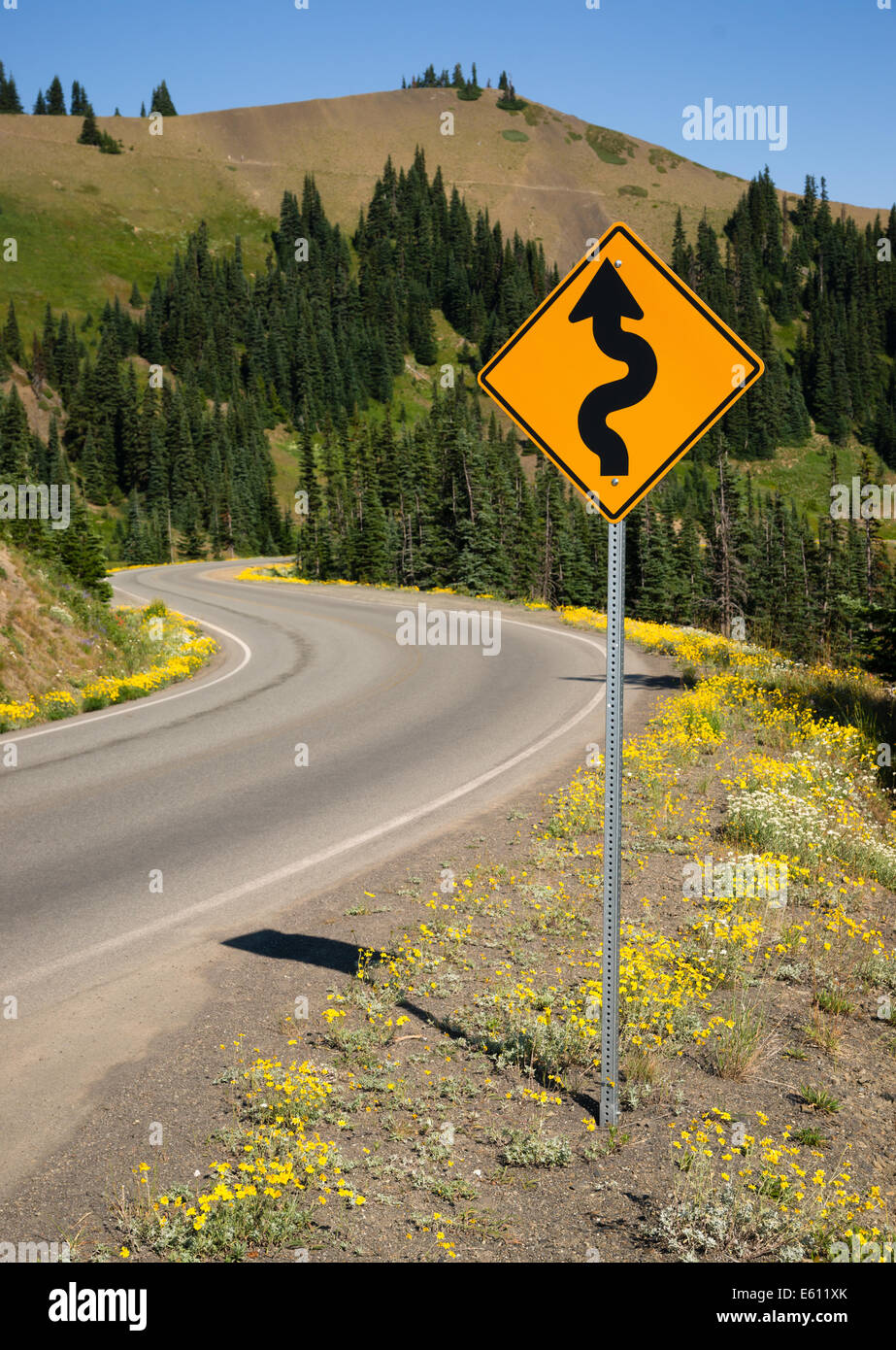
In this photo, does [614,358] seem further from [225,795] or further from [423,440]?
[423,440]

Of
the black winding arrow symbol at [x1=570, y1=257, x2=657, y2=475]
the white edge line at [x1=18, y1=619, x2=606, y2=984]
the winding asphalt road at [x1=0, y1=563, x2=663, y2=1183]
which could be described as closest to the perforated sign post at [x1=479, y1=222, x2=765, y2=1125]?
the black winding arrow symbol at [x1=570, y1=257, x2=657, y2=475]

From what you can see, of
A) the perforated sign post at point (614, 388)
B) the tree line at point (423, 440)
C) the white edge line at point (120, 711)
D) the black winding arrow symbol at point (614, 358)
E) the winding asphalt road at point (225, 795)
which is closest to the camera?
the perforated sign post at point (614, 388)

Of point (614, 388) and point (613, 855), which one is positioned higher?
point (614, 388)

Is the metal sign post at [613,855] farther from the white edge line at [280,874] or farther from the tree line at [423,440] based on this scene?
the tree line at [423,440]

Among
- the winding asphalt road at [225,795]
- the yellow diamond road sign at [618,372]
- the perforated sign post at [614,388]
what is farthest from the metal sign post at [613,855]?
the winding asphalt road at [225,795]

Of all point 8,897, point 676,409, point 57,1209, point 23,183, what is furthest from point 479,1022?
point 23,183

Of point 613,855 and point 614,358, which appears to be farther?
point 614,358

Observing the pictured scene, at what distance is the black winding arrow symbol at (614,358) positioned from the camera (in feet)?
13.1

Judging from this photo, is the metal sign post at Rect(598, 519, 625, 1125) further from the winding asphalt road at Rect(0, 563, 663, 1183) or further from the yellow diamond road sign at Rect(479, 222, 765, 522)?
the winding asphalt road at Rect(0, 563, 663, 1183)

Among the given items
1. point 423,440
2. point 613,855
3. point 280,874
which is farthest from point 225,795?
Answer: point 423,440

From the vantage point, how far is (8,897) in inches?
261

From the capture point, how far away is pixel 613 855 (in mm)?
3914

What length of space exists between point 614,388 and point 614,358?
15 cm
